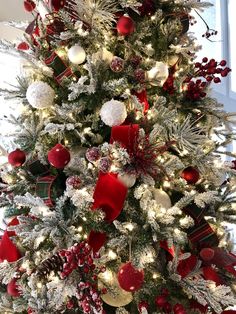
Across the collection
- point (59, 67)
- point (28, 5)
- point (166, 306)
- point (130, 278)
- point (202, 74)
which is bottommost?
point (166, 306)

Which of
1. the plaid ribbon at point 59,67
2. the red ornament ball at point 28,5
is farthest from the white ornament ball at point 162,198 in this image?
the red ornament ball at point 28,5

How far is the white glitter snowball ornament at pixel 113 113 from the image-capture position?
1110 millimetres

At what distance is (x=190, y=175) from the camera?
1.22m

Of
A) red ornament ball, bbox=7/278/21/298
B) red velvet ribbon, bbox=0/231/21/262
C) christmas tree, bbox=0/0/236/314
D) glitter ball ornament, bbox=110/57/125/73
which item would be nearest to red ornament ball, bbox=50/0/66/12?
christmas tree, bbox=0/0/236/314

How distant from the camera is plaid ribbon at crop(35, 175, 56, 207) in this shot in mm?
1126

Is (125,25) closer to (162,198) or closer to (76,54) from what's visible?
(76,54)

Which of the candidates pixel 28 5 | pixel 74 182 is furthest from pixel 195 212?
pixel 28 5

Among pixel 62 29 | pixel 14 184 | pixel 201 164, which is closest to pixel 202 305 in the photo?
pixel 201 164

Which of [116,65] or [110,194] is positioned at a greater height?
[116,65]

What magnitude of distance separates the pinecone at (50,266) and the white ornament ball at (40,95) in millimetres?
426

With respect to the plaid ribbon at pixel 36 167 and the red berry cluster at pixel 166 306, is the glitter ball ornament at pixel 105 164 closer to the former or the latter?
the plaid ribbon at pixel 36 167

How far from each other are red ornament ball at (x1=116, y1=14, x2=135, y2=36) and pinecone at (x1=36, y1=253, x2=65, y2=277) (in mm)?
663

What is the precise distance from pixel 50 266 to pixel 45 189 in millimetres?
210

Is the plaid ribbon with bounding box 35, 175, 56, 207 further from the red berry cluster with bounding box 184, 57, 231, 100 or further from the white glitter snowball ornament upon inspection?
the red berry cluster with bounding box 184, 57, 231, 100
